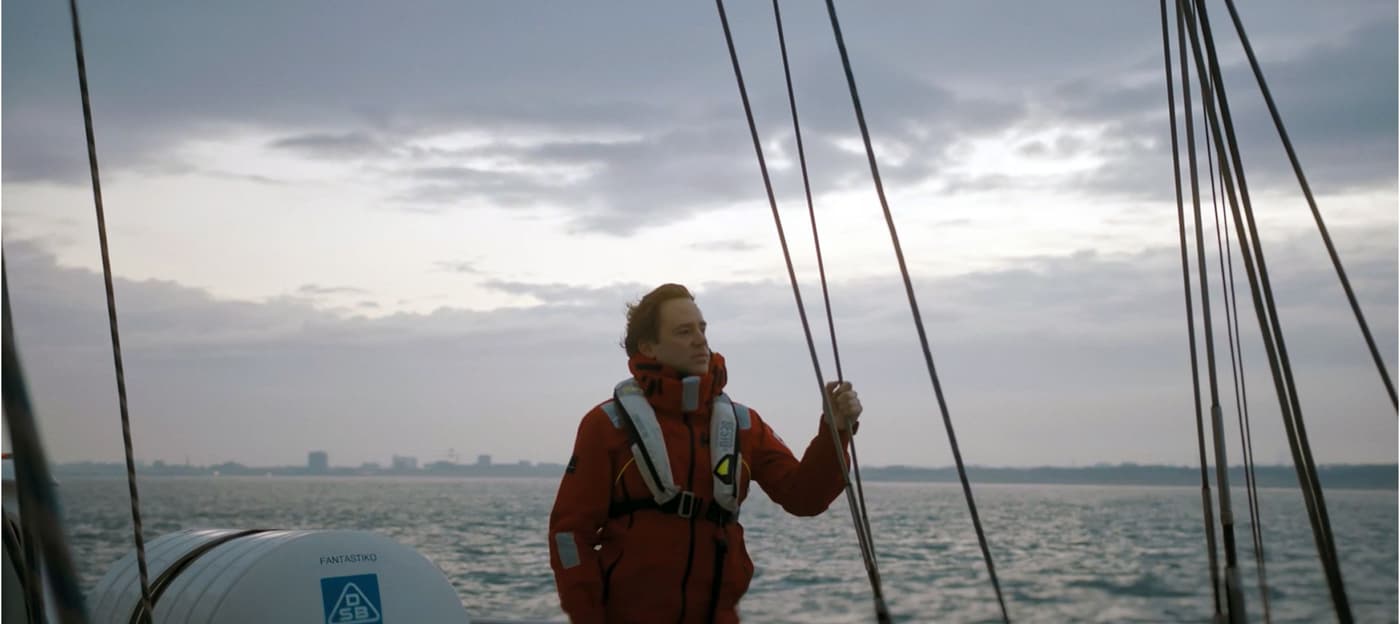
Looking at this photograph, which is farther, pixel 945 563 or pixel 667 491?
pixel 945 563

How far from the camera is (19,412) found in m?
1.20

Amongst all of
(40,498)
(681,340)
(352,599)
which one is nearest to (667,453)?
(681,340)

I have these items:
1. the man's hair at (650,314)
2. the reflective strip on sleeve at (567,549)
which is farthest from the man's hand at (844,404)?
the reflective strip on sleeve at (567,549)

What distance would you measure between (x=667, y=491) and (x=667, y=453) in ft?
0.29

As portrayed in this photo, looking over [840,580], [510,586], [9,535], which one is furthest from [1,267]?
[840,580]

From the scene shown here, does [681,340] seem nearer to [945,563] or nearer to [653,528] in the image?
[653,528]

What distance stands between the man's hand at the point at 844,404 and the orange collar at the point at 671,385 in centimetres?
29

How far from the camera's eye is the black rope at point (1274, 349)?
2417mm

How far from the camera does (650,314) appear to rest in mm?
3092

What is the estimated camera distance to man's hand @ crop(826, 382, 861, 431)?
2.85 metres

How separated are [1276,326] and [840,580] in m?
28.9

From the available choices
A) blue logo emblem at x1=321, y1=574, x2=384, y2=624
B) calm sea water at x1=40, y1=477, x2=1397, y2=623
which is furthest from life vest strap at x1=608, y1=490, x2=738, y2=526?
calm sea water at x1=40, y1=477, x2=1397, y2=623

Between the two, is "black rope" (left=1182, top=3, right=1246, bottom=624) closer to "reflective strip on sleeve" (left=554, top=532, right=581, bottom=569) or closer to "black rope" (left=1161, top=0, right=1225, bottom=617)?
"black rope" (left=1161, top=0, right=1225, bottom=617)

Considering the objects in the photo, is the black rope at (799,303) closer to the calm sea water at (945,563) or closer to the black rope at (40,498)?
the black rope at (40,498)
